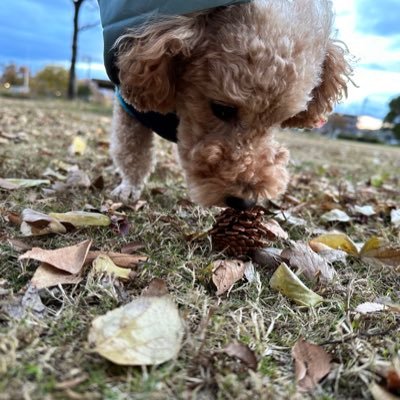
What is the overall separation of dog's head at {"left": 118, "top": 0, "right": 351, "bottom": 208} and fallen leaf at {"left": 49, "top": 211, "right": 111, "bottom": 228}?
0.42 meters

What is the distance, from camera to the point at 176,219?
229 cm

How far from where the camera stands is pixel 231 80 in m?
1.94

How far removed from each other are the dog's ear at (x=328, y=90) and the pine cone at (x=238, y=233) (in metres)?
0.73

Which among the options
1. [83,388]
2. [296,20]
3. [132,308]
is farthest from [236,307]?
[296,20]

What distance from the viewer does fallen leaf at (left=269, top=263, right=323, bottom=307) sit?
5.12ft

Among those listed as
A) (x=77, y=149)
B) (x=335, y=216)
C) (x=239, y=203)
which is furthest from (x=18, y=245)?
(x=77, y=149)

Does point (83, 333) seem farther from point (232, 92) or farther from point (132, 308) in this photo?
point (232, 92)

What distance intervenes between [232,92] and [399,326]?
1.08 m

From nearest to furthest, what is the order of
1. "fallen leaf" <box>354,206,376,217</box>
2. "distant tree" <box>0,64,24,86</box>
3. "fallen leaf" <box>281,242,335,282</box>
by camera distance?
"fallen leaf" <box>281,242,335,282</box>
"fallen leaf" <box>354,206,376,217</box>
"distant tree" <box>0,64,24,86</box>

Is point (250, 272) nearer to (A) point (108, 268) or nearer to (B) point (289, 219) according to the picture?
(A) point (108, 268)

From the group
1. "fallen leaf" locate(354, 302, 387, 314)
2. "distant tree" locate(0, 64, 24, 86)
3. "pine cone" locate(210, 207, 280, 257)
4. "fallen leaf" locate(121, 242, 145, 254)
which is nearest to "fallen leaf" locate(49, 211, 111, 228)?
"fallen leaf" locate(121, 242, 145, 254)

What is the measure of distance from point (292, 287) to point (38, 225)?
97cm

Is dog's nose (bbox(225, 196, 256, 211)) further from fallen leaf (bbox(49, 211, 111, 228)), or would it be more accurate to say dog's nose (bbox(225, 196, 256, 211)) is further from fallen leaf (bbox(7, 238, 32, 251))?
fallen leaf (bbox(7, 238, 32, 251))

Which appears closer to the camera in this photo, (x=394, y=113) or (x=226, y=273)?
(x=226, y=273)
